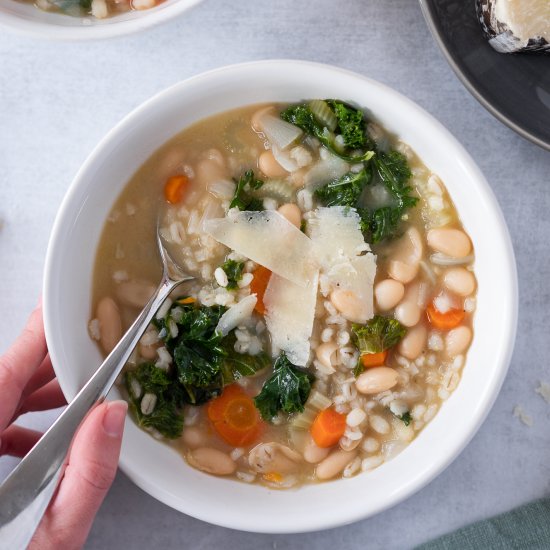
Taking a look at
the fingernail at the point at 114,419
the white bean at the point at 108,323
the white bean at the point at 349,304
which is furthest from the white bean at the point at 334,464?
the white bean at the point at 108,323

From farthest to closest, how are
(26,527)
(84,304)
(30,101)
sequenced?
(30,101) → (84,304) → (26,527)

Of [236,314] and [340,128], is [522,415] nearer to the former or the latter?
[236,314]

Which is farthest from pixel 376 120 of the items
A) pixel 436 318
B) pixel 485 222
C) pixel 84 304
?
pixel 84 304

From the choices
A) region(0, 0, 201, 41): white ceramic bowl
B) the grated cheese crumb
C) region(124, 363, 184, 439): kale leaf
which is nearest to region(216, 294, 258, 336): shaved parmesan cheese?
region(124, 363, 184, 439): kale leaf

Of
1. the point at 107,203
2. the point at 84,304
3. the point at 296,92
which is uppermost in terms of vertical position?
the point at 296,92

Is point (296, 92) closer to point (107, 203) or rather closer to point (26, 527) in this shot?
point (107, 203)

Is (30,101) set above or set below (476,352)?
above

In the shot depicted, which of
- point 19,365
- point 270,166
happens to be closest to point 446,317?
point 270,166

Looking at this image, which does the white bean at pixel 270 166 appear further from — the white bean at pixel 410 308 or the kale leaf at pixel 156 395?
the kale leaf at pixel 156 395
